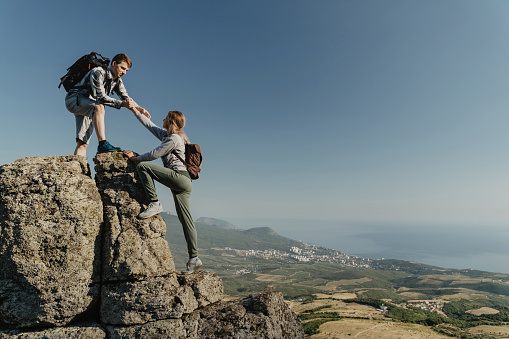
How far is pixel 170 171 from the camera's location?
7.71 m

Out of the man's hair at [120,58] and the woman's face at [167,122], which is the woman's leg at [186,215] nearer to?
the woman's face at [167,122]

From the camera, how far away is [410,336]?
80.2 meters

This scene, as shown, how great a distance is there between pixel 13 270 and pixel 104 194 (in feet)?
9.01

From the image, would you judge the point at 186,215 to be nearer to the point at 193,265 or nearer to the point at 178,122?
the point at 193,265

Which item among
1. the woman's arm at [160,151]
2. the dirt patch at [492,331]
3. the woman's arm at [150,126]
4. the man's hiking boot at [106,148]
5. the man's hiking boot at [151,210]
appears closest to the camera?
the man's hiking boot at [151,210]

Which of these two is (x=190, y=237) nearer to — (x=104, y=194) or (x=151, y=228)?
(x=151, y=228)

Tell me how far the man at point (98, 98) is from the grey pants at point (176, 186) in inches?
81.4

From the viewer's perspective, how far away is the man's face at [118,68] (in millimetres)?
8805

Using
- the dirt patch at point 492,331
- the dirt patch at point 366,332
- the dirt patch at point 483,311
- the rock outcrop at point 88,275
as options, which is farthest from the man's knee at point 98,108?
the dirt patch at point 483,311

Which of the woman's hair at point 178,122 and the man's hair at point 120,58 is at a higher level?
the man's hair at point 120,58

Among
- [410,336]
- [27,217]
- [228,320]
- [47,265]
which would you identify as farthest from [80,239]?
[410,336]

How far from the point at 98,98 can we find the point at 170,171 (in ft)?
→ 12.9

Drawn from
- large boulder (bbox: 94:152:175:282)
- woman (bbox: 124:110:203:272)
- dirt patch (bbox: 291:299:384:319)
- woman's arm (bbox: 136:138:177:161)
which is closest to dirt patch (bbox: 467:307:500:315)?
dirt patch (bbox: 291:299:384:319)

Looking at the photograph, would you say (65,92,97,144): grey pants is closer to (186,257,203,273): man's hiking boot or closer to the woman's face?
the woman's face
